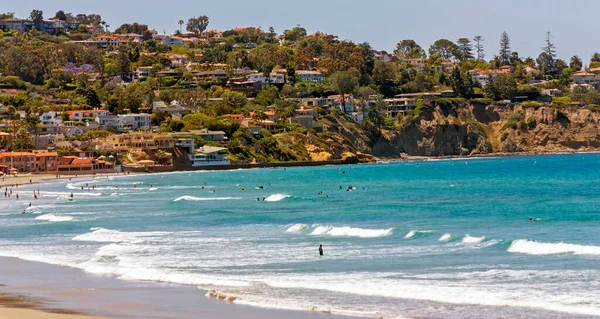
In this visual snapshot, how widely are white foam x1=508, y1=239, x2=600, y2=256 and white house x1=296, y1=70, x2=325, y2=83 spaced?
136m

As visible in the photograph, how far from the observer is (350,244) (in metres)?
37.7

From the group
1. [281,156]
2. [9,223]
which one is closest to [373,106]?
[281,156]

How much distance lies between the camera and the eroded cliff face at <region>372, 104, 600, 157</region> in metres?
155

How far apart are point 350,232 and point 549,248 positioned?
1085cm

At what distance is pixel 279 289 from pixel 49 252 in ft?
47.2

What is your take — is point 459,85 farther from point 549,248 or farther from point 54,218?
point 549,248

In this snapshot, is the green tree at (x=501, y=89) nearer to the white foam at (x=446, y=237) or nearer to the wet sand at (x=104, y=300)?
the white foam at (x=446, y=237)

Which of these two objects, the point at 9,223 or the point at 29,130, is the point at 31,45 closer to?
the point at 29,130

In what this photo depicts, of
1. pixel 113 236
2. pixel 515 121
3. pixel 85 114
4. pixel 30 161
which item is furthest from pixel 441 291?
pixel 515 121

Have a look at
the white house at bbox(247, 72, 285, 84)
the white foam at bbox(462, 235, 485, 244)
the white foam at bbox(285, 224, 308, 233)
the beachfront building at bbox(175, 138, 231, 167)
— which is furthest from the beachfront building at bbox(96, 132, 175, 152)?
the white foam at bbox(462, 235, 485, 244)

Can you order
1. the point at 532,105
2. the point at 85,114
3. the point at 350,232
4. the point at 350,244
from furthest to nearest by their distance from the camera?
the point at 532,105
the point at 85,114
the point at 350,232
the point at 350,244

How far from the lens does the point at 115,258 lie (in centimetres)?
3566

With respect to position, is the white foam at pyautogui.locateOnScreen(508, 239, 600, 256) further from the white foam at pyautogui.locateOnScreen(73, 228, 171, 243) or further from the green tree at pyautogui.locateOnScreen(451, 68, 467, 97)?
the green tree at pyautogui.locateOnScreen(451, 68, 467, 97)

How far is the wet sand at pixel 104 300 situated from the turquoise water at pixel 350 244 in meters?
0.93
